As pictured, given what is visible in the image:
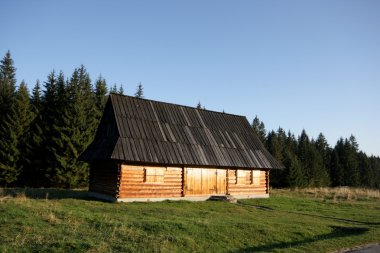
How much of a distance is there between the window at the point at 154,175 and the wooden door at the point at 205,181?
2219 millimetres

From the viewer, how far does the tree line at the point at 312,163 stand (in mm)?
59156

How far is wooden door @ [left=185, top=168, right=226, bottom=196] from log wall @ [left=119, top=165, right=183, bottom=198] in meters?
0.86

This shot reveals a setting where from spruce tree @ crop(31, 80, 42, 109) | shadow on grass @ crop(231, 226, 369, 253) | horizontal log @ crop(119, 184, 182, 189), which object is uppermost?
spruce tree @ crop(31, 80, 42, 109)

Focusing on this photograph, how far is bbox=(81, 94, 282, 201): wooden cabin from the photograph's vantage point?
2203 cm

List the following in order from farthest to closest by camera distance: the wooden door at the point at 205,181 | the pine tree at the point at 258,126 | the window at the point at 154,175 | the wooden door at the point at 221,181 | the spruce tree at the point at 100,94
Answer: the pine tree at the point at 258,126
the spruce tree at the point at 100,94
the wooden door at the point at 221,181
the wooden door at the point at 205,181
the window at the point at 154,175

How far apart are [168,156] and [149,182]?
2.24 metres

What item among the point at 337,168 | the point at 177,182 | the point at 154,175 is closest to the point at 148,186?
the point at 154,175

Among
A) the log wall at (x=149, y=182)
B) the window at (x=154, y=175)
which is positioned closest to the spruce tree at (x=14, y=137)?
the log wall at (x=149, y=182)

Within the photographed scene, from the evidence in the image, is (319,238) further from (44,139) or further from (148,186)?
(44,139)

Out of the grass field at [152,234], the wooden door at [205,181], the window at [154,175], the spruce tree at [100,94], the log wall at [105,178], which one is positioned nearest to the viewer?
the grass field at [152,234]

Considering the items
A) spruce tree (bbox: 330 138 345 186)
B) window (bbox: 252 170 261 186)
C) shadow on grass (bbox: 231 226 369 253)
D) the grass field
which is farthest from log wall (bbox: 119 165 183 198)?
spruce tree (bbox: 330 138 345 186)

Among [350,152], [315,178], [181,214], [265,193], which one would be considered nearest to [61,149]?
[265,193]

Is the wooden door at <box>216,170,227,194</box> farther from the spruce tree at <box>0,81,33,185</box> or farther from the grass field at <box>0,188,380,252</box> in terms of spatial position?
the spruce tree at <box>0,81,33,185</box>

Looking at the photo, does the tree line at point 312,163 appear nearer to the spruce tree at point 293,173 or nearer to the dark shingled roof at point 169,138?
the spruce tree at point 293,173
